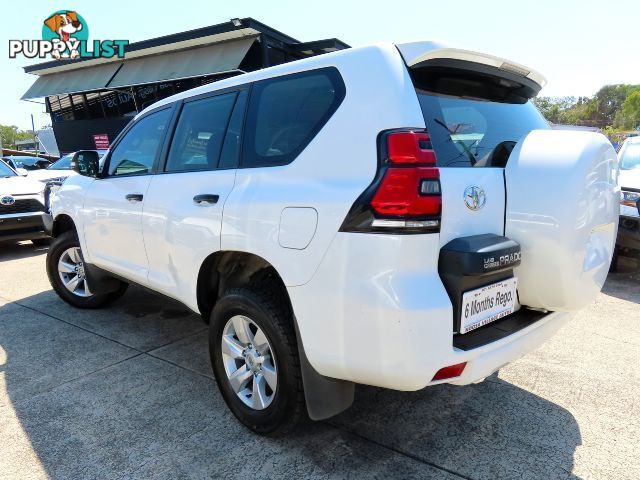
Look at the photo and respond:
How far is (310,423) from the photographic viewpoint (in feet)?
8.37

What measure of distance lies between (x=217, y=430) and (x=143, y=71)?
18.8m

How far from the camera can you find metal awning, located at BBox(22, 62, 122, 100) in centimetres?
1994

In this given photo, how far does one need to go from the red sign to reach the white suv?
21144 mm

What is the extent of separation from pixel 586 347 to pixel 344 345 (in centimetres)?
257

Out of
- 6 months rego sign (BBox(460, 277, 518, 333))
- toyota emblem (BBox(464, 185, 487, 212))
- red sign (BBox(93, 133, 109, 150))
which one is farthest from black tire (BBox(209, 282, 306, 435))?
red sign (BBox(93, 133, 109, 150))

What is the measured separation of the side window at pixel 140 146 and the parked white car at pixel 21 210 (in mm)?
4187

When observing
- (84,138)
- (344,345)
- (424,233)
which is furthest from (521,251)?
(84,138)

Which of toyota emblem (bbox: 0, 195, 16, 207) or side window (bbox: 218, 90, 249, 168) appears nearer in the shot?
side window (bbox: 218, 90, 249, 168)

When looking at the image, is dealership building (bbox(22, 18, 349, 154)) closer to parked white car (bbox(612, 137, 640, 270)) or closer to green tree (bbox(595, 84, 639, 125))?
parked white car (bbox(612, 137, 640, 270))

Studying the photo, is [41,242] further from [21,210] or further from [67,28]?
[67,28]

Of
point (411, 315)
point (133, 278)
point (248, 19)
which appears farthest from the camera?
point (248, 19)

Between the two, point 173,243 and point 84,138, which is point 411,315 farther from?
point 84,138

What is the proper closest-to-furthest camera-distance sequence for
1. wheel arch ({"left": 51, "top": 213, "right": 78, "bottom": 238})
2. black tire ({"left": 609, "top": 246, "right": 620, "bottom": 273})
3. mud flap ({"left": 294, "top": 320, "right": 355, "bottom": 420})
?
mud flap ({"left": 294, "top": 320, "right": 355, "bottom": 420}), wheel arch ({"left": 51, "top": 213, "right": 78, "bottom": 238}), black tire ({"left": 609, "top": 246, "right": 620, "bottom": 273})

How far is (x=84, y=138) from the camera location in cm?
2264
